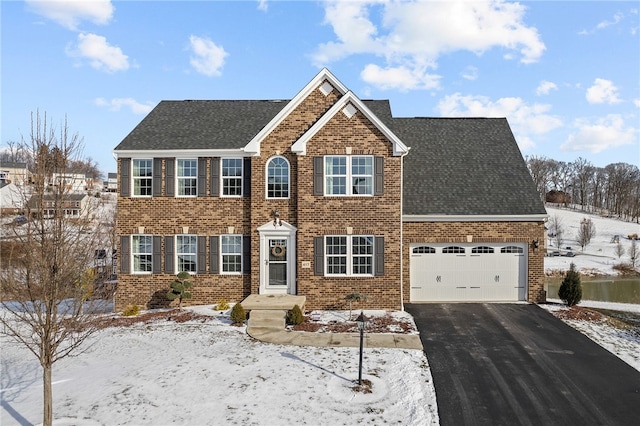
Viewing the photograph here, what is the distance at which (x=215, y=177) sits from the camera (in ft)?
53.2

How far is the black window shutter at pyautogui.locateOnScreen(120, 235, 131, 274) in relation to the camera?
16.3m

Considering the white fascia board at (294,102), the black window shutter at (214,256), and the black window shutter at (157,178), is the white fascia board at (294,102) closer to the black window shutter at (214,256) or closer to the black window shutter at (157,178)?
the black window shutter at (157,178)

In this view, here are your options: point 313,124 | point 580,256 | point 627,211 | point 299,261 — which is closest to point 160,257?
point 299,261

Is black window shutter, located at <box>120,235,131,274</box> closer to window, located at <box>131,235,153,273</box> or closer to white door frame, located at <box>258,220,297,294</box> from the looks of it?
window, located at <box>131,235,153,273</box>

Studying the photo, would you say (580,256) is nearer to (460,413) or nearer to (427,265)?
(427,265)

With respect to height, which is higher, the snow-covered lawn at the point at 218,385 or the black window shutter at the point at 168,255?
the black window shutter at the point at 168,255

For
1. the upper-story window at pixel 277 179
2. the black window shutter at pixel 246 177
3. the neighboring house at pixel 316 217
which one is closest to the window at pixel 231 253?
the neighboring house at pixel 316 217

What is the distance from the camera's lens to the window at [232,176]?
53.2 feet

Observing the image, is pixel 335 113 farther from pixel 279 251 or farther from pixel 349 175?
pixel 279 251

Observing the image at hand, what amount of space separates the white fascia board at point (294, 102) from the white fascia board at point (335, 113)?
72cm

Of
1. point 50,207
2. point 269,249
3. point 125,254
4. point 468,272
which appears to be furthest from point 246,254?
point 50,207

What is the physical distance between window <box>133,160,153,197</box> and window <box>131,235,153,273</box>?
1.86 metres

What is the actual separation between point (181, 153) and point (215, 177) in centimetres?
170

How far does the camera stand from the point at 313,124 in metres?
15.5
